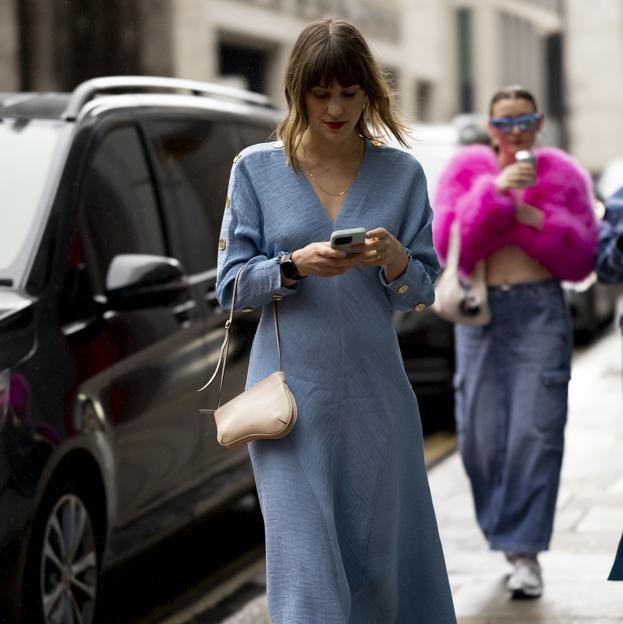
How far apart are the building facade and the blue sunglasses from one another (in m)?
0.77

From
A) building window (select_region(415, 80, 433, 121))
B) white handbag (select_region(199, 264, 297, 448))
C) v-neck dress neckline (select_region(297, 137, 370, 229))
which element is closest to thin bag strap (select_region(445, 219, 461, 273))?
v-neck dress neckline (select_region(297, 137, 370, 229))

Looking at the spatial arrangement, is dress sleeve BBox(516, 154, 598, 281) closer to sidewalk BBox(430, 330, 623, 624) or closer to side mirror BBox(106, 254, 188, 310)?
sidewalk BBox(430, 330, 623, 624)

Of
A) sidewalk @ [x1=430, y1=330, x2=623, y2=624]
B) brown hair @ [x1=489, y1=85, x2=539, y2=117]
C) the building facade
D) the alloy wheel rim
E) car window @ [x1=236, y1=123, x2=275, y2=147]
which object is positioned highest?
the building facade

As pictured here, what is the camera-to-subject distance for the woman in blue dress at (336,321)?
11.8 feet

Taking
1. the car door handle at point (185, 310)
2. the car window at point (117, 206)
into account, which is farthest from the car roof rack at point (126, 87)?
the car door handle at point (185, 310)

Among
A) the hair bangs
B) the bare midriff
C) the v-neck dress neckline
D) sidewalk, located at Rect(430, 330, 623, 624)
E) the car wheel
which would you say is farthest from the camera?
the bare midriff

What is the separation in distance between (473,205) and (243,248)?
7.11ft

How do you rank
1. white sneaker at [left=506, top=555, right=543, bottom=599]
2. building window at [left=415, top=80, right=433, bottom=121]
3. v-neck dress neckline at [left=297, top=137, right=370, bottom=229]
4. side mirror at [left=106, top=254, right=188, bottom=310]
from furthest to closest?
building window at [left=415, top=80, right=433, bottom=121], white sneaker at [left=506, top=555, right=543, bottom=599], side mirror at [left=106, top=254, right=188, bottom=310], v-neck dress neckline at [left=297, top=137, right=370, bottom=229]

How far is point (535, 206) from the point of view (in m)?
5.79

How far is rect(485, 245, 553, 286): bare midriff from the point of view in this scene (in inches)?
226

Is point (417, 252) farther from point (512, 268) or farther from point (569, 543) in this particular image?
point (569, 543)

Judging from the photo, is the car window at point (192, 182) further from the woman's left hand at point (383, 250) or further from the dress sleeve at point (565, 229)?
the woman's left hand at point (383, 250)

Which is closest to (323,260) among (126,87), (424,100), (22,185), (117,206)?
(22,185)

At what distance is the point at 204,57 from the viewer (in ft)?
79.7
